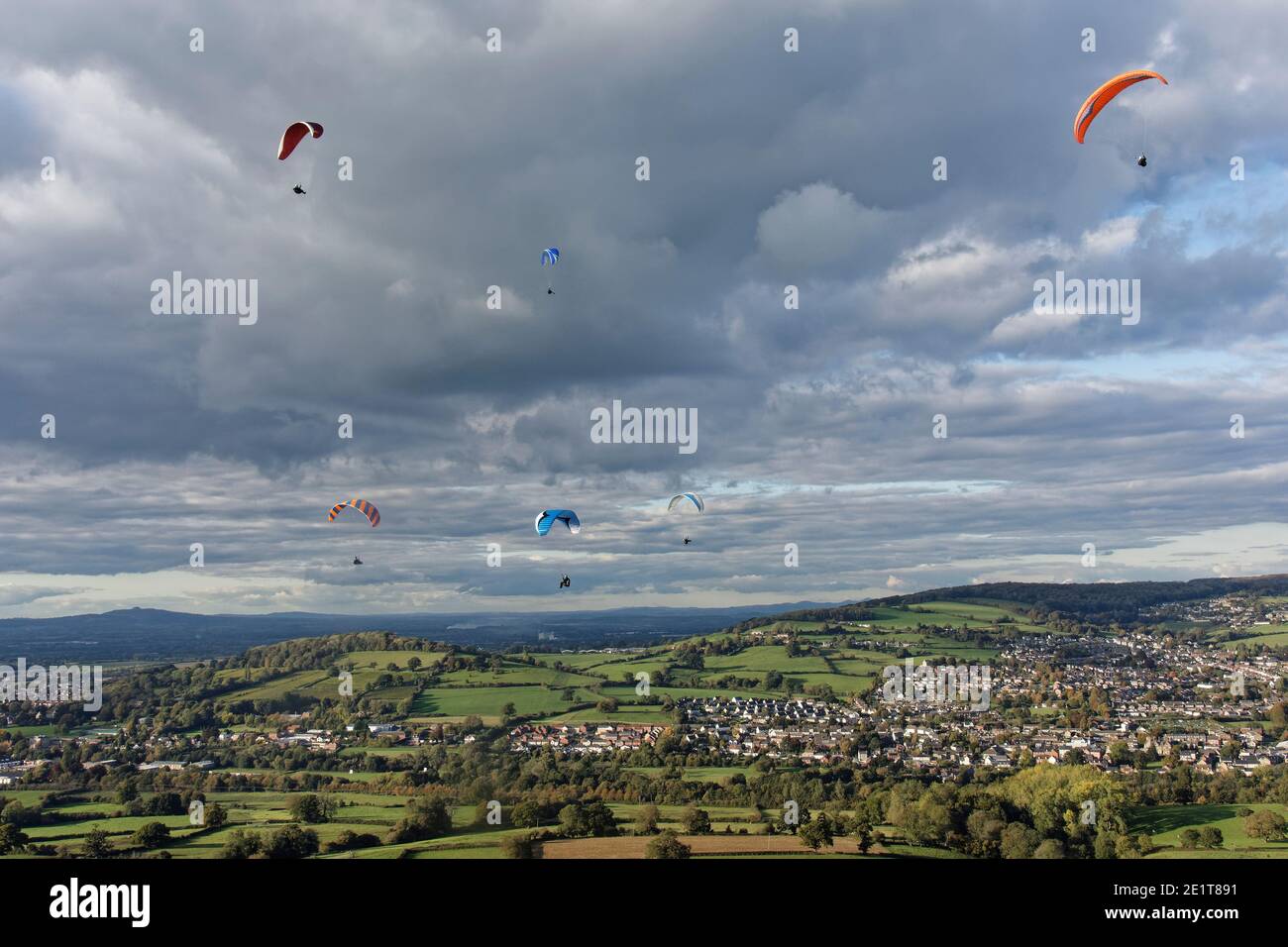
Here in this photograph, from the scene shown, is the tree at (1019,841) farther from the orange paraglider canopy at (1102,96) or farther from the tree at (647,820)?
the orange paraglider canopy at (1102,96)

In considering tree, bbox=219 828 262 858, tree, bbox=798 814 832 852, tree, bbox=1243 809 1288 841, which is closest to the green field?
tree, bbox=1243 809 1288 841

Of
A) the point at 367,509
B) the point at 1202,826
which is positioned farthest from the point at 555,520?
the point at 1202,826

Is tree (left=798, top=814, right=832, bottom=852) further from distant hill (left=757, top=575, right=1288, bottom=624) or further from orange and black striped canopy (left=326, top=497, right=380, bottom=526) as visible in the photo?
distant hill (left=757, top=575, right=1288, bottom=624)

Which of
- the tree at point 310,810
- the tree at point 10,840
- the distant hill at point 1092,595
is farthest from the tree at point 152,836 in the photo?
the distant hill at point 1092,595
